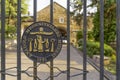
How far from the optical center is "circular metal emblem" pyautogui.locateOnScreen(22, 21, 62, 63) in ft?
9.12

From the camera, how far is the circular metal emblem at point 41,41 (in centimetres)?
278

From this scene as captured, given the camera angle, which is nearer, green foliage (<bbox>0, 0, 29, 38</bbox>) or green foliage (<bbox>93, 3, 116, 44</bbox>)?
green foliage (<bbox>0, 0, 29, 38</bbox>)

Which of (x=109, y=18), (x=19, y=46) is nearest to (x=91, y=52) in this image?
(x=109, y=18)

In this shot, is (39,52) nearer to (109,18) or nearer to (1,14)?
(1,14)

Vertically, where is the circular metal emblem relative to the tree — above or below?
below

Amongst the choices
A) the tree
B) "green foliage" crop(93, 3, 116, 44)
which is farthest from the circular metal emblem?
"green foliage" crop(93, 3, 116, 44)

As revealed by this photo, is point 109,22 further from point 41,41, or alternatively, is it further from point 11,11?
point 41,41

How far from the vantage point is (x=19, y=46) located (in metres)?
2.88

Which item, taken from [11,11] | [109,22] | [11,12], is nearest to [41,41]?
[11,11]

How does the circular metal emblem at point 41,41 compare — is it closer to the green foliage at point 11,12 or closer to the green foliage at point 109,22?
the green foliage at point 11,12

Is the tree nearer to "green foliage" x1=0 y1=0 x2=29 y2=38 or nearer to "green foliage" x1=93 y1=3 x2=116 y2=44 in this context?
"green foliage" x1=0 y1=0 x2=29 y2=38

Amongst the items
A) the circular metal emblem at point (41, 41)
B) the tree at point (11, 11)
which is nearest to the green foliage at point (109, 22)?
the tree at point (11, 11)

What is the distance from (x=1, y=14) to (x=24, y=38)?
13.2 inches

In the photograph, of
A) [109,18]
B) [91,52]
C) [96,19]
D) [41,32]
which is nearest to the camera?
[41,32]
